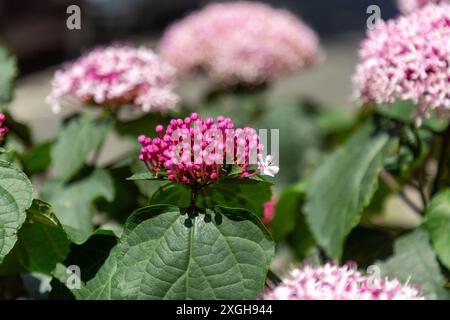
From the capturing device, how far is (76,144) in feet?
4.63

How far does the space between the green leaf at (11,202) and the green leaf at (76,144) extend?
1.25 ft

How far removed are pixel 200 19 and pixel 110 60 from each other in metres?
1.14

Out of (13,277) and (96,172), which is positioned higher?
(96,172)

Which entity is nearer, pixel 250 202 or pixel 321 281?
pixel 321 281

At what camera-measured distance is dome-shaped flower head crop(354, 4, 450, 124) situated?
1.17m

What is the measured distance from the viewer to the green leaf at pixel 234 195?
108cm

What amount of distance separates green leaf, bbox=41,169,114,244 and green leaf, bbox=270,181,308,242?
39 centimetres

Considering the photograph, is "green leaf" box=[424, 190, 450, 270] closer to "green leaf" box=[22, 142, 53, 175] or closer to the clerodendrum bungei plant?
the clerodendrum bungei plant

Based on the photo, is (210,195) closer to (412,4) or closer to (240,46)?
(412,4)

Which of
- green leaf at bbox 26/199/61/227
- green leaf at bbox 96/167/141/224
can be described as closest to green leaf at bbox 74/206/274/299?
green leaf at bbox 26/199/61/227

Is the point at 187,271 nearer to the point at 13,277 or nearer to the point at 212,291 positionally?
the point at 212,291

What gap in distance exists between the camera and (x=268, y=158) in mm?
987

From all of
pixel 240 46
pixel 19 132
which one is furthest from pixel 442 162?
pixel 240 46

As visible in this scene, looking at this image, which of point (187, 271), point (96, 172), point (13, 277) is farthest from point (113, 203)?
point (187, 271)
